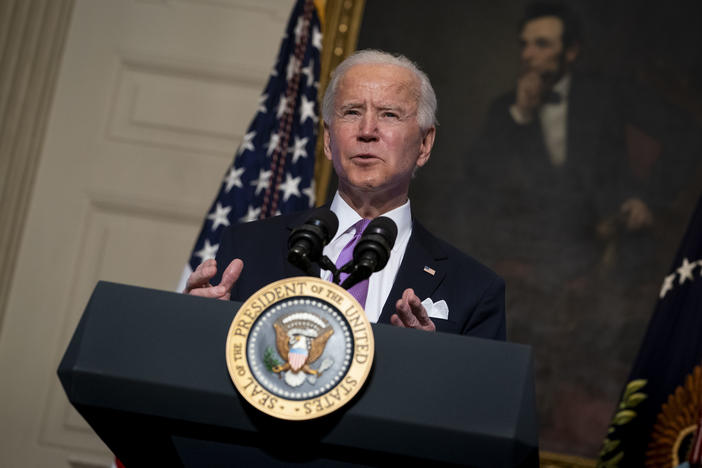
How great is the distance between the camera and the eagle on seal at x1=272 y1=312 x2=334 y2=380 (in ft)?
4.83

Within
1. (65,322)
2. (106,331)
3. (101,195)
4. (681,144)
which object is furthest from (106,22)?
(106,331)

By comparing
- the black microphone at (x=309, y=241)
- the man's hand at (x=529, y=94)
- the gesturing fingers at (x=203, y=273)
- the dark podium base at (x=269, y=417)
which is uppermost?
the man's hand at (x=529, y=94)

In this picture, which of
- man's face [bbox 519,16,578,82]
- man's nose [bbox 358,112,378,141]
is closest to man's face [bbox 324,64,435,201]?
man's nose [bbox 358,112,378,141]

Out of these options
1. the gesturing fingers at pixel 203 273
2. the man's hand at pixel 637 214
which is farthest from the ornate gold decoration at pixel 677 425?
the gesturing fingers at pixel 203 273

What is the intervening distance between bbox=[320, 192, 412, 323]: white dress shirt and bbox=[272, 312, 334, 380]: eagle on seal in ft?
2.46

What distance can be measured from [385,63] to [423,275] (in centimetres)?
68

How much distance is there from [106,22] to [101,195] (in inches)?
45.2

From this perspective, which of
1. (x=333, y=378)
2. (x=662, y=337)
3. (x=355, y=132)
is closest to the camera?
(x=333, y=378)

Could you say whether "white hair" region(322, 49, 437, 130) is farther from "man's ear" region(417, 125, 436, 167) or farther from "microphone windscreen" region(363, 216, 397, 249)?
"microphone windscreen" region(363, 216, 397, 249)

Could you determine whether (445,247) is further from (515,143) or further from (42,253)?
(42,253)

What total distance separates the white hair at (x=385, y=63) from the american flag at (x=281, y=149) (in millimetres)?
1812

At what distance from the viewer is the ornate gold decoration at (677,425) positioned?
12.4 feet

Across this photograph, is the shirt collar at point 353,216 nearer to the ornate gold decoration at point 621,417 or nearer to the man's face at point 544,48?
the ornate gold decoration at point 621,417

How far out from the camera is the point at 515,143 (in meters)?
5.12
